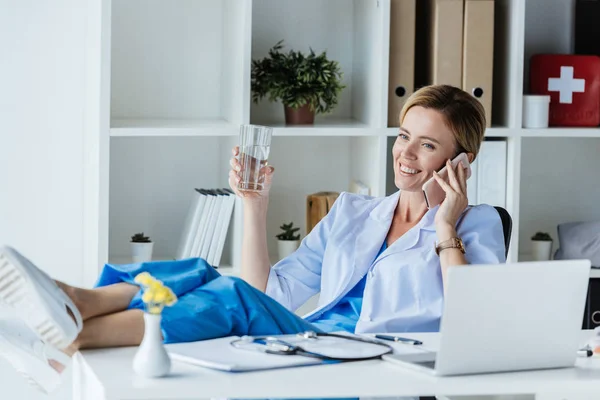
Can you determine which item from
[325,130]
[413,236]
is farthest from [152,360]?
[325,130]

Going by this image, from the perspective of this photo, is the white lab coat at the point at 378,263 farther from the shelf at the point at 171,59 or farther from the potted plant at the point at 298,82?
the shelf at the point at 171,59

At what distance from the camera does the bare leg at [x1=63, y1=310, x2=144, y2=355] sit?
1.74 meters

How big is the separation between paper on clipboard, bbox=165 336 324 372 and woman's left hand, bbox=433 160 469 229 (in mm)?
810

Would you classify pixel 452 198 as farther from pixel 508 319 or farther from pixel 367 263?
pixel 508 319

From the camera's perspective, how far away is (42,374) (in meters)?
1.74

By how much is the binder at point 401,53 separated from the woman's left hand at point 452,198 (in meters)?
0.79

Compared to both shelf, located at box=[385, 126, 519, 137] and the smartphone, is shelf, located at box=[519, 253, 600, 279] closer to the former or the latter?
shelf, located at box=[385, 126, 519, 137]

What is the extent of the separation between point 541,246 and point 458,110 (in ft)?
3.97

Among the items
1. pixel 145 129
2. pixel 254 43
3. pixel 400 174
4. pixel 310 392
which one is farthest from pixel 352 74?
pixel 310 392

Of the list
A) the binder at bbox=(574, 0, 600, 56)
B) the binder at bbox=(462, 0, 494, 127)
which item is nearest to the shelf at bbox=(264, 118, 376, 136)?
the binder at bbox=(462, 0, 494, 127)

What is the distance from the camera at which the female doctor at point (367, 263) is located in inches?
73.7

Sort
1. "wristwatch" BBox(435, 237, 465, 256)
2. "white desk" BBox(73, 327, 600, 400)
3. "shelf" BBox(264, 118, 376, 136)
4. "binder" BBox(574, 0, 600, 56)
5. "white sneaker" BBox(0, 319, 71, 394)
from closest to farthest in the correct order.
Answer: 1. "white desk" BBox(73, 327, 600, 400)
2. "white sneaker" BBox(0, 319, 71, 394)
3. "wristwatch" BBox(435, 237, 465, 256)
4. "shelf" BBox(264, 118, 376, 136)
5. "binder" BBox(574, 0, 600, 56)

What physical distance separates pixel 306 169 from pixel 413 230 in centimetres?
115

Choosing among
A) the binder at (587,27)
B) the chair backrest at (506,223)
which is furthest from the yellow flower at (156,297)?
the binder at (587,27)
